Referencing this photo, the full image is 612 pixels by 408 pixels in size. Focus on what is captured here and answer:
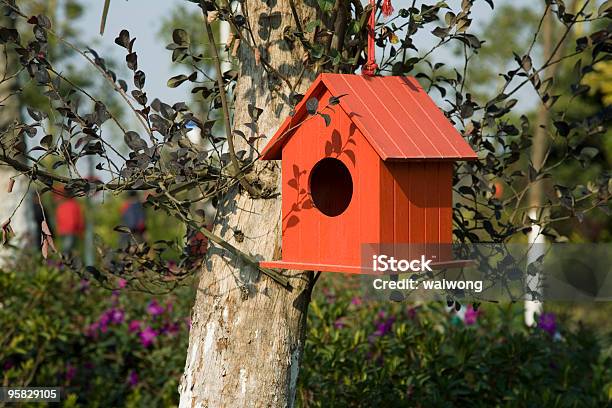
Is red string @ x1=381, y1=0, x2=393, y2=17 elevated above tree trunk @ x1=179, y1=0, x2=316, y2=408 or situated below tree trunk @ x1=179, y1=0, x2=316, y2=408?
above

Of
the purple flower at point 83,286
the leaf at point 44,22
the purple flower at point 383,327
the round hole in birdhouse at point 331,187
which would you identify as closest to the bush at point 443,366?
the purple flower at point 383,327

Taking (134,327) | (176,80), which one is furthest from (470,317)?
(176,80)

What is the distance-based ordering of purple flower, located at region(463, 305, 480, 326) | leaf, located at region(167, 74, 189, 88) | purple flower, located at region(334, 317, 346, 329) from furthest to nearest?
1. purple flower, located at region(463, 305, 480, 326)
2. purple flower, located at region(334, 317, 346, 329)
3. leaf, located at region(167, 74, 189, 88)

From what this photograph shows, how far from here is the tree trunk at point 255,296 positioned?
10.5ft

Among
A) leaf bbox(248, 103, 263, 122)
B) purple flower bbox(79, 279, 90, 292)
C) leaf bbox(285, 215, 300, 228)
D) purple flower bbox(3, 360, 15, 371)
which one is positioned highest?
purple flower bbox(79, 279, 90, 292)

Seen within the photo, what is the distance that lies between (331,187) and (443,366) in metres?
2.11

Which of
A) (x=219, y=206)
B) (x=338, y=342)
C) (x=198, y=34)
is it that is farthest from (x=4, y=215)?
(x=198, y=34)

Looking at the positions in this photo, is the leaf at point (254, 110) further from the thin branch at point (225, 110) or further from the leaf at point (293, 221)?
the leaf at point (293, 221)

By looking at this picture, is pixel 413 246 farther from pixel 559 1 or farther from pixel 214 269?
pixel 559 1

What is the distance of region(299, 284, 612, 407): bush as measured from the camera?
488cm

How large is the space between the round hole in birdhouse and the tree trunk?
146 mm

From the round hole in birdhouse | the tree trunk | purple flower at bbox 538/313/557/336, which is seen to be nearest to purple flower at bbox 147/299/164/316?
purple flower at bbox 538/313/557/336

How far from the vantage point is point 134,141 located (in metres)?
3.03

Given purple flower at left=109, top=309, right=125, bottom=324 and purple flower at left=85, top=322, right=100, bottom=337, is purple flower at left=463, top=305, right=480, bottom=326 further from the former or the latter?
purple flower at left=85, top=322, right=100, bottom=337
